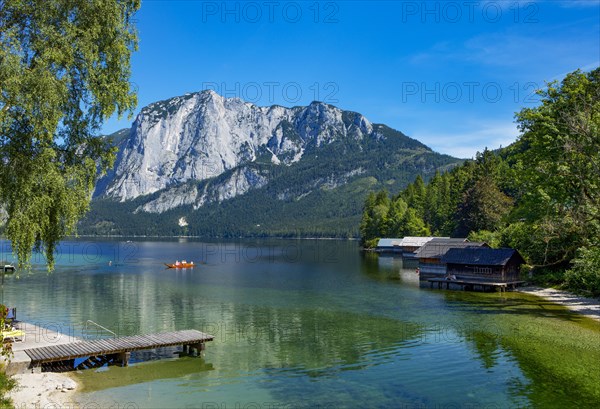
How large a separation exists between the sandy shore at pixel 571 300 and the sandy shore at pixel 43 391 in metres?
36.3

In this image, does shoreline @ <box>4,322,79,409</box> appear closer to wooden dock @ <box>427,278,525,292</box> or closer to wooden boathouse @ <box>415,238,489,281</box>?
wooden dock @ <box>427,278,525,292</box>

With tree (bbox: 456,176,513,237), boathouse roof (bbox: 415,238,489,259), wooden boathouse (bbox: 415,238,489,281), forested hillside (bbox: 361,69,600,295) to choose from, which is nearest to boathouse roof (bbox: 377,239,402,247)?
tree (bbox: 456,176,513,237)

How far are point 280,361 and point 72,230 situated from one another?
13008 mm

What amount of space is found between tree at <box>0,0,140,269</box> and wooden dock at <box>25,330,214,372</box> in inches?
Result: 229

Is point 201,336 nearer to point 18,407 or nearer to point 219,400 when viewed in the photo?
point 219,400

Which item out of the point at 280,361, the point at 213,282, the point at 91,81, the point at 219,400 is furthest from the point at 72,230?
the point at 213,282

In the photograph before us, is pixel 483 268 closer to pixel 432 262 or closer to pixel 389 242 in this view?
pixel 432 262

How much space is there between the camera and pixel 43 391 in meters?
20.2

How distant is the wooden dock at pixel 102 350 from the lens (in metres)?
23.7

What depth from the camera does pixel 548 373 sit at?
23.9 meters

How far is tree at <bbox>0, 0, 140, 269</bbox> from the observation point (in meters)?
17.8

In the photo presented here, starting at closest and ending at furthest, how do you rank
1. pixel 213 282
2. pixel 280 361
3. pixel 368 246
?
1. pixel 280 361
2. pixel 213 282
3. pixel 368 246

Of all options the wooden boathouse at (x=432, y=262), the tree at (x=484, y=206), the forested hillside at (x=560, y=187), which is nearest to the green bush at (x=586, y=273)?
the forested hillside at (x=560, y=187)

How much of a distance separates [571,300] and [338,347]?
2802cm
